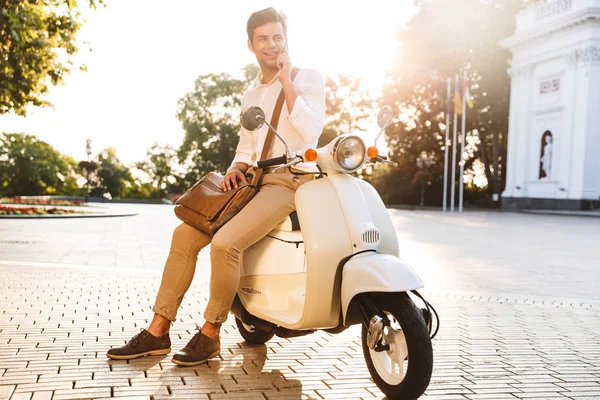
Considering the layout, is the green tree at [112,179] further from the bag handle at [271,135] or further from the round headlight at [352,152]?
the round headlight at [352,152]

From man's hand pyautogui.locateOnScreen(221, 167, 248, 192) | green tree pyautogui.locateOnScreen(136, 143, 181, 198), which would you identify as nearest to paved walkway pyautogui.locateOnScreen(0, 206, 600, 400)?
man's hand pyautogui.locateOnScreen(221, 167, 248, 192)

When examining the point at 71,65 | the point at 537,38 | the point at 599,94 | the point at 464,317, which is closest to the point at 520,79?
the point at 537,38

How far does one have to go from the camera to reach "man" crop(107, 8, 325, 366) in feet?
11.6

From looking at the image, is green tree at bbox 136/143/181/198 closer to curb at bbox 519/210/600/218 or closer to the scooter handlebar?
curb at bbox 519/210/600/218

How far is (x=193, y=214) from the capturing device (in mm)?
3758

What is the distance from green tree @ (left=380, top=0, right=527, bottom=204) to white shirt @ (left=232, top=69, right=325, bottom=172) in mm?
37509

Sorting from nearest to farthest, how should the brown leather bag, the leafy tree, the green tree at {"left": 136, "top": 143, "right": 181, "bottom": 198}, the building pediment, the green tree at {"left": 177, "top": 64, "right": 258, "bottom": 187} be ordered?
the brown leather bag < the building pediment < the leafy tree < the green tree at {"left": 177, "top": 64, "right": 258, "bottom": 187} < the green tree at {"left": 136, "top": 143, "right": 181, "bottom": 198}

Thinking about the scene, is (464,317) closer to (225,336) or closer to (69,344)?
(225,336)

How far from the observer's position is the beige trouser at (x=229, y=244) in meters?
3.51

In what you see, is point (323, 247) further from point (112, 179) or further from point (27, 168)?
point (27, 168)

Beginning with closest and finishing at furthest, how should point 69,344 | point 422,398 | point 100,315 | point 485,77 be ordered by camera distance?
1. point 422,398
2. point 69,344
3. point 100,315
4. point 485,77

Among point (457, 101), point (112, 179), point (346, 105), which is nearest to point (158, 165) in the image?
point (112, 179)

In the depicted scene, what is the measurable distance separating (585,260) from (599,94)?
26.7m

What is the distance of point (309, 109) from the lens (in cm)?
354
